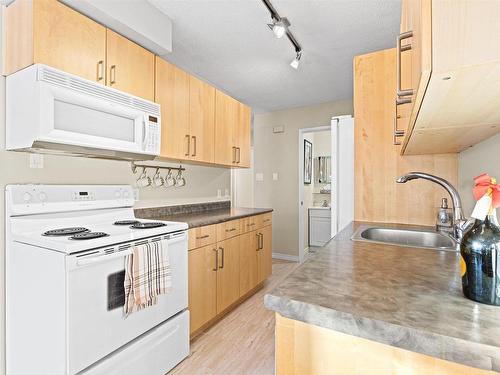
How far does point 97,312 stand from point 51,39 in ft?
4.77

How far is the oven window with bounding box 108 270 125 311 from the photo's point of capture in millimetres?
1408

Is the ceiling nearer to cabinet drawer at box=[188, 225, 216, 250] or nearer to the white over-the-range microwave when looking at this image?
the white over-the-range microwave

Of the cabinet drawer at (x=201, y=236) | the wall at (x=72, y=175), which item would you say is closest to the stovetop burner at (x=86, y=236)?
the wall at (x=72, y=175)

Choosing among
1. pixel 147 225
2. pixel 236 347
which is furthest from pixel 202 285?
Result: pixel 147 225

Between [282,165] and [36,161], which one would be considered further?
[282,165]

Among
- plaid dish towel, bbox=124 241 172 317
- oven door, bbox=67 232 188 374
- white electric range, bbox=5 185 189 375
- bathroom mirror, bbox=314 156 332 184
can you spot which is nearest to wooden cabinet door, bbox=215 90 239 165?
white electric range, bbox=5 185 189 375

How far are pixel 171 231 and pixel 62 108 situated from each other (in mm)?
927

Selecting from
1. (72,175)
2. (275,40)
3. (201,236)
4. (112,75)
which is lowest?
(201,236)

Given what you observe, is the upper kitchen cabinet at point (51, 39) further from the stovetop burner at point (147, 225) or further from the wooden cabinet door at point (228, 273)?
the wooden cabinet door at point (228, 273)

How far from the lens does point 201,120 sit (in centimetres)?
260

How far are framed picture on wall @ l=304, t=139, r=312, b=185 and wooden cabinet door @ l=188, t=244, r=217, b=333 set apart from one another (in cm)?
283

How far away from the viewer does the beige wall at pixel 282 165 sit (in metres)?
4.43

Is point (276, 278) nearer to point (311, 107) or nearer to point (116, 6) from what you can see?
point (311, 107)

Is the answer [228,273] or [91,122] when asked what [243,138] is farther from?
[91,122]
